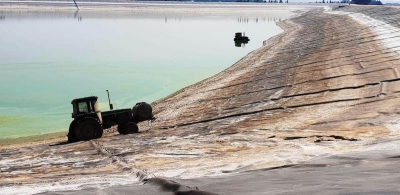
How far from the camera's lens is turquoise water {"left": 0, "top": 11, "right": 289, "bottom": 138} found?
28.6 metres

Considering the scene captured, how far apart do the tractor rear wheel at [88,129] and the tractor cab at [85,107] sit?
0.24 meters

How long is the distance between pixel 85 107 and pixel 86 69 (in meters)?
24.3

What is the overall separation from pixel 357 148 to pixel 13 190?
718cm

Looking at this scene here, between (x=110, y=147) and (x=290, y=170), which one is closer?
(x=290, y=170)

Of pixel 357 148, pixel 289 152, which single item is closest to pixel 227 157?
pixel 289 152

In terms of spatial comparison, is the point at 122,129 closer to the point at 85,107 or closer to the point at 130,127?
the point at 130,127

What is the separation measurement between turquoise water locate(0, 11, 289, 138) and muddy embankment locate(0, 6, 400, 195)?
4824mm

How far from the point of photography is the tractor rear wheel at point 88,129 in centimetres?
1877

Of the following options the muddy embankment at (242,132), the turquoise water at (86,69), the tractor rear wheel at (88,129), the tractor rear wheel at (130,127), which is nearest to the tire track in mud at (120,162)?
the muddy embankment at (242,132)

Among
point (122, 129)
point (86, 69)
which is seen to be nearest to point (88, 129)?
point (122, 129)

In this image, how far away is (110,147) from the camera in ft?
54.2

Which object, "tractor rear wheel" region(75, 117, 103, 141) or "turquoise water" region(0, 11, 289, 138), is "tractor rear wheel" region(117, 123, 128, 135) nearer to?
"tractor rear wheel" region(75, 117, 103, 141)

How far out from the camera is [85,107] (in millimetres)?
19031

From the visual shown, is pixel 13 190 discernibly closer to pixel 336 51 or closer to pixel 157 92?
pixel 157 92
